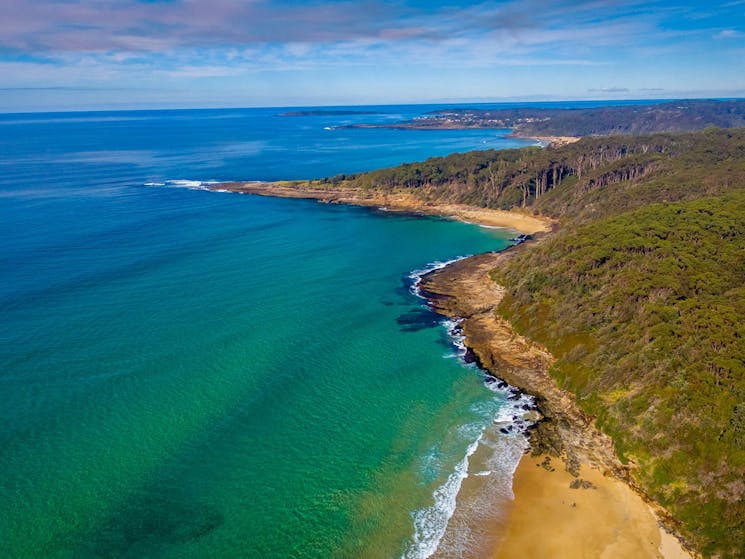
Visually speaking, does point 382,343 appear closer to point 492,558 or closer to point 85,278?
point 492,558

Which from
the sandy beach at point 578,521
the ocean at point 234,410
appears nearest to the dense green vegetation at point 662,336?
the sandy beach at point 578,521

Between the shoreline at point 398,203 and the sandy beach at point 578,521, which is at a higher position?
the shoreline at point 398,203

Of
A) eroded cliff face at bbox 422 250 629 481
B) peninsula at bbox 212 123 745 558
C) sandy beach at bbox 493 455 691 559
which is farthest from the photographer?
eroded cliff face at bbox 422 250 629 481

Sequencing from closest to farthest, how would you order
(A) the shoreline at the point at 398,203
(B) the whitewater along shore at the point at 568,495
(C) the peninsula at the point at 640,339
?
(B) the whitewater along shore at the point at 568,495, (C) the peninsula at the point at 640,339, (A) the shoreline at the point at 398,203

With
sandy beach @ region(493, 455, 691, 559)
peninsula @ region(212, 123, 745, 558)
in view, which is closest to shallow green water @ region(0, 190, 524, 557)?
sandy beach @ region(493, 455, 691, 559)

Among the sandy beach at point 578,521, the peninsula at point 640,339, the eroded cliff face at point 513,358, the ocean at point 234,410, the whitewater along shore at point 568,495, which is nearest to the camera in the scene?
the sandy beach at point 578,521

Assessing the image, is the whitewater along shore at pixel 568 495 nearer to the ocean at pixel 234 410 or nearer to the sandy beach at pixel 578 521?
the sandy beach at pixel 578 521

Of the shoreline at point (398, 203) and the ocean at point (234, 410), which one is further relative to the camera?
the shoreline at point (398, 203)

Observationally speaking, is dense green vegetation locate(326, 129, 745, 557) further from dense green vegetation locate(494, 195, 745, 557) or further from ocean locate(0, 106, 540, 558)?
ocean locate(0, 106, 540, 558)
